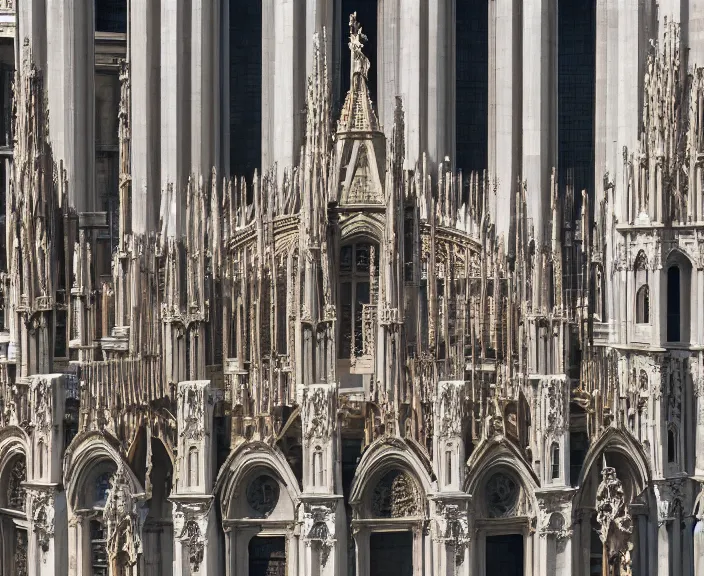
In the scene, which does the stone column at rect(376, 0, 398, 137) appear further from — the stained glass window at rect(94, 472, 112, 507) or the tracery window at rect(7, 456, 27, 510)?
the stained glass window at rect(94, 472, 112, 507)

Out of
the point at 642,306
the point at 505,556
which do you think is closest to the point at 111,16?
the point at 642,306

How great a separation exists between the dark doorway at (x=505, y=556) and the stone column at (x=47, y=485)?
34.1 feet

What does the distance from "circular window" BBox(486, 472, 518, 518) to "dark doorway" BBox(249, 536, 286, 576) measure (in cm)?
510

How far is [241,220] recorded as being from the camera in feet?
197

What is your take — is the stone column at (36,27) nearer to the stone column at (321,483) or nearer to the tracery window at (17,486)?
the tracery window at (17,486)

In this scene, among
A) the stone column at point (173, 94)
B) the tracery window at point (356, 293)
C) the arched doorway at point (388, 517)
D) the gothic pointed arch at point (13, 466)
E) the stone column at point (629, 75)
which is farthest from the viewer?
the stone column at point (173, 94)

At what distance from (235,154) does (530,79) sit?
11103mm

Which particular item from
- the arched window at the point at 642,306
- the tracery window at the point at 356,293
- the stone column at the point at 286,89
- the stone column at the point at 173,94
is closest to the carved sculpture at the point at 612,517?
the arched window at the point at 642,306

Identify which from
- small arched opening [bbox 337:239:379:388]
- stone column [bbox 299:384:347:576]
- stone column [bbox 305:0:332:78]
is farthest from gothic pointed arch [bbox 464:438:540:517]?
stone column [bbox 305:0:332:78]

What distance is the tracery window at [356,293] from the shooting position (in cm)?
5309

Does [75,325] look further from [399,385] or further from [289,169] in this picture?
[399,385]

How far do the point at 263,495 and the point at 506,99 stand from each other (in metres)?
20.8

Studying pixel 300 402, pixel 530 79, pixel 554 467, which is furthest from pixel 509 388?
pixel 530 79

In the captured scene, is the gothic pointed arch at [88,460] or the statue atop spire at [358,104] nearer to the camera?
the gothic pointed arch at [88,460]
